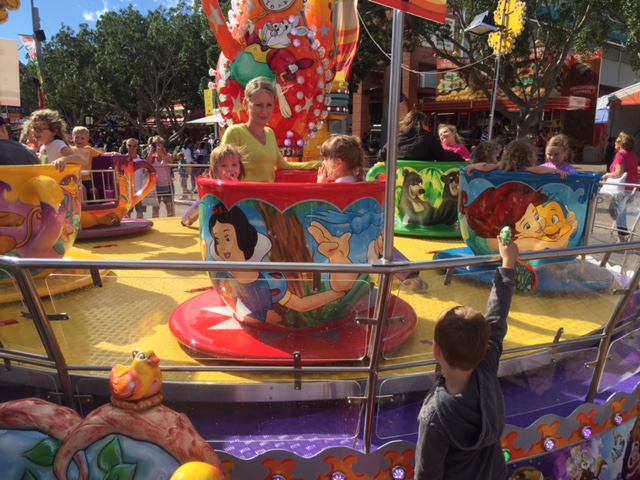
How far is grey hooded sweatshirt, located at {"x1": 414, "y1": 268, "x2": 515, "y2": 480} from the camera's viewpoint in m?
1.58

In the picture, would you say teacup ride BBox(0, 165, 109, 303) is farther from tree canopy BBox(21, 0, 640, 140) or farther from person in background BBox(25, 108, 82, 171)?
tree canopy BBox(21, 0, 640, 140)

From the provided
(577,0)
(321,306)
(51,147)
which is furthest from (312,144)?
(577,0)

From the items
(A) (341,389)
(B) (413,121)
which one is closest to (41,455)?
(A) (341,389)

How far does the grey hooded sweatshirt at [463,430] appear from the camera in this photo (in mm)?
1583

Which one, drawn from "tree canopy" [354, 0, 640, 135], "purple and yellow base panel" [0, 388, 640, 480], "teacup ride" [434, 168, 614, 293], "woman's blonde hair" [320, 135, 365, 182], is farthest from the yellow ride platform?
"tree canopy" [354, 0, 640, 135]

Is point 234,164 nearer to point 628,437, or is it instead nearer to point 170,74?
point 628,437

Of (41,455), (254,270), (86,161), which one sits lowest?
(41,455)

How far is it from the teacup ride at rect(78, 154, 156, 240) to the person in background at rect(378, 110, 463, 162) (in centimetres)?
291

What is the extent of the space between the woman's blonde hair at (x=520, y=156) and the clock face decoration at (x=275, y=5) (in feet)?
8.09

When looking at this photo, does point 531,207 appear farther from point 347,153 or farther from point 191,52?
point 191,52

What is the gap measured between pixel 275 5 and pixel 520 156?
264 centimetres

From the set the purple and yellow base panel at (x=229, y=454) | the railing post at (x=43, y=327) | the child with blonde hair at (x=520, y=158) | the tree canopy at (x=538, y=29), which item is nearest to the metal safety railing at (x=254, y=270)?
the railing post at (x=43, y=327)

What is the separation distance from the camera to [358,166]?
9.48 feet

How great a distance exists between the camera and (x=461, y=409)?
62.4 inches
